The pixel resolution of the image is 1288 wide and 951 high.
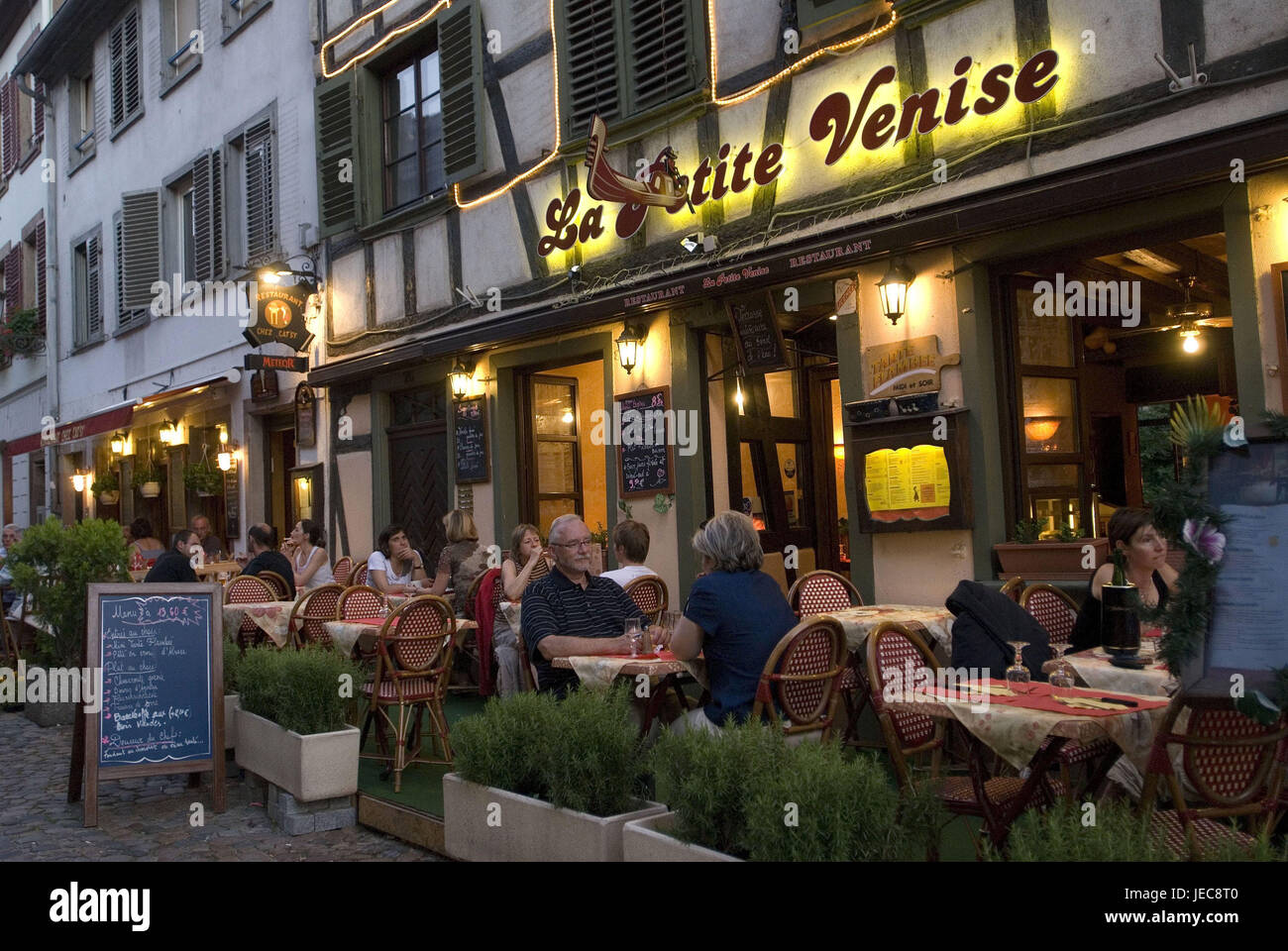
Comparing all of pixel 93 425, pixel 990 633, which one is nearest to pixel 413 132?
pixel 93 425

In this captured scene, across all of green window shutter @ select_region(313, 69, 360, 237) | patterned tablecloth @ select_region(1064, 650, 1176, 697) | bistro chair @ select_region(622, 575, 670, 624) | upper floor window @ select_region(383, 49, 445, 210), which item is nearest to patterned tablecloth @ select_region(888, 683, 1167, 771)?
patterned tablecloth @ select_region(1064, 650, 1176, 697)

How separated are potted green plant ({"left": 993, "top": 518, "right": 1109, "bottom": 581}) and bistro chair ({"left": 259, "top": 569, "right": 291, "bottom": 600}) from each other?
539cm

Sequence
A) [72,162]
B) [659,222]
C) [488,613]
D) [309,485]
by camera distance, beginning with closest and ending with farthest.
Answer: [488,613], [659,222], [309,485], [72,162]

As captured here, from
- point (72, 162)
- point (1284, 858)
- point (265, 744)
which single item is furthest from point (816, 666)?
point (72, 162)

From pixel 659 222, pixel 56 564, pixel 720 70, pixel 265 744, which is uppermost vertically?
pixel 720 70

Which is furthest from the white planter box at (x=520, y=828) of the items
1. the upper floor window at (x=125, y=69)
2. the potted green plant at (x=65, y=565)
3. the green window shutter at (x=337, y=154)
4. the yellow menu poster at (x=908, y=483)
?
the upper floor window at (x=125, y=69)

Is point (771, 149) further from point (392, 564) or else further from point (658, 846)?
point (658, 846)

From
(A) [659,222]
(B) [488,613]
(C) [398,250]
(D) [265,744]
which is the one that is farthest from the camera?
(C) [398,250]

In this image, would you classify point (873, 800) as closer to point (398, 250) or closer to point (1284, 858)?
point (1284, 858)

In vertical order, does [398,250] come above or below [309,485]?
above

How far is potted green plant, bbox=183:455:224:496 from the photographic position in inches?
543

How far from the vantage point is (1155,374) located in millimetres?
9977

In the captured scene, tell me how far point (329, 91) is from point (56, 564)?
6029mm

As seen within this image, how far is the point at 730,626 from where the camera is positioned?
163 inches
